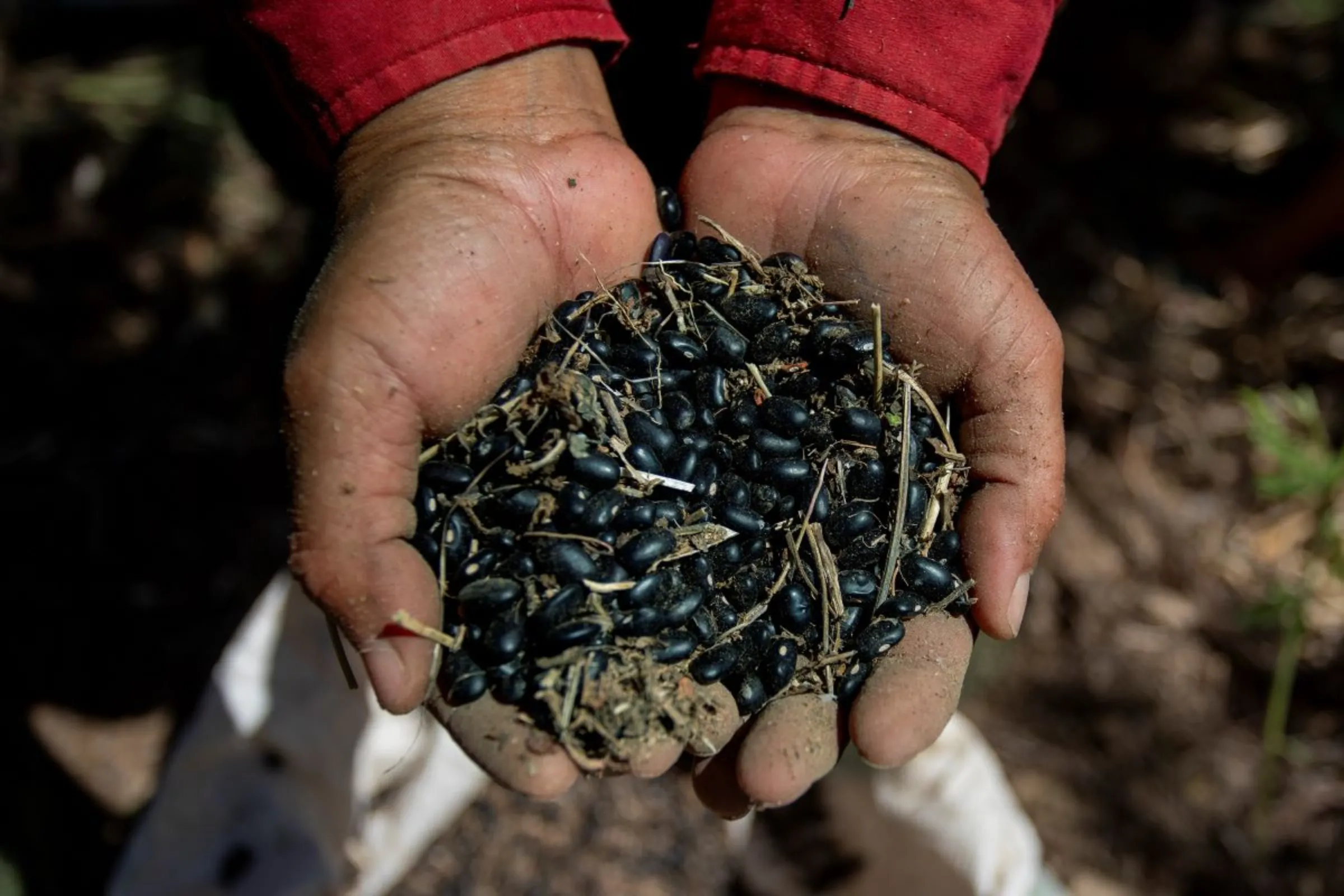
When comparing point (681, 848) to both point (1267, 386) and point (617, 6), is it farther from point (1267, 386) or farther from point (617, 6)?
point (1267, 386)

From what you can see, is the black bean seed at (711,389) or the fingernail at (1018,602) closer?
the fingernail at (1018,602)

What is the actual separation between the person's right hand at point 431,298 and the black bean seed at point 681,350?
0.25 metres

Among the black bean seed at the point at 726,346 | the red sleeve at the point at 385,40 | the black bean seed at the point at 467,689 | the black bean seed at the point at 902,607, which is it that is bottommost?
the black bean seed at the point at 467,689

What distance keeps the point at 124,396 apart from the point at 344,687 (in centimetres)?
176

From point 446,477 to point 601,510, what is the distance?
351 millimetres

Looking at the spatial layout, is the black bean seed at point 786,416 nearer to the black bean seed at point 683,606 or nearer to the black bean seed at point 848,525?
the black bean seed at point 848,525

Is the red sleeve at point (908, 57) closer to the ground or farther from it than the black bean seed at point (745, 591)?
farther from it

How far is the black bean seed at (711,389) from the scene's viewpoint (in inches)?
101

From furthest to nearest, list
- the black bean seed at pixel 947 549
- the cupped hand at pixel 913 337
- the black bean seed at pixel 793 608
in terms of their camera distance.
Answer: the black bean seed at pixel 947 549 → the black bean seed at pixel 793 608 → the cupped hand at pixel 913 337

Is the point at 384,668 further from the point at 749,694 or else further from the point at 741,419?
the point at 741,419

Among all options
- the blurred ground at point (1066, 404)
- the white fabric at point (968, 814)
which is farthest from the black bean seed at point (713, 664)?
the blurred ground at point (1066, 404)

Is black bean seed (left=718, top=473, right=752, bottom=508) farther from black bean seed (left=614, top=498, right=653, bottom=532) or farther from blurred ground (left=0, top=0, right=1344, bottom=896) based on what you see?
blurred ground (left=0, top=0, right=1344, bottom=896)

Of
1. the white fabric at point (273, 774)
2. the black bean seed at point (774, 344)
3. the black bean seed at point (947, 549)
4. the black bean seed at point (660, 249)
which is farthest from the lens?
the white fabric at point (273, 774)

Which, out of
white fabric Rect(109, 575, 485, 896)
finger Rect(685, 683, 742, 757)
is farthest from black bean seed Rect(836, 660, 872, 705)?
white fabric Rect(109, 575, 485, 896)
